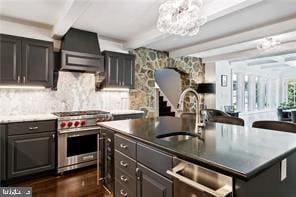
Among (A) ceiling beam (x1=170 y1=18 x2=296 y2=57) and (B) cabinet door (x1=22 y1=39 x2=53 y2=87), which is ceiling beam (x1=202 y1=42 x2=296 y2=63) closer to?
(A) ceiling beam (x1=170 y1=18 x2=296 y2=57)

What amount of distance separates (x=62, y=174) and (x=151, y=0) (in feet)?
9.87

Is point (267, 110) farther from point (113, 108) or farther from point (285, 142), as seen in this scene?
point (285, 142)

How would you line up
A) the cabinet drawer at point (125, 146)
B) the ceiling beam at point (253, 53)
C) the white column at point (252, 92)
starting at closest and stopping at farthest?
the cabinet drawer at point (125, 146) → the ceiling beam at point (253, 53) → the white column at point (252, 92)

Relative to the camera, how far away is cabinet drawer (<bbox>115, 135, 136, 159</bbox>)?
1.80m

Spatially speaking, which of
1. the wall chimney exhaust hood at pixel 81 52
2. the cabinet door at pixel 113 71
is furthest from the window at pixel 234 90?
the wall chimney exhaust hood at pixel 81 52

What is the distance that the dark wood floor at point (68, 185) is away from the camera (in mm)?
2635

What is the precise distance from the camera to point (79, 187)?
283 cm

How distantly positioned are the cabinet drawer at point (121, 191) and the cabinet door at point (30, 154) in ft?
5.13

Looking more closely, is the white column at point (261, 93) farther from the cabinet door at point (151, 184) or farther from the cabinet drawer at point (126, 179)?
the cabinet door at point (151, 184)

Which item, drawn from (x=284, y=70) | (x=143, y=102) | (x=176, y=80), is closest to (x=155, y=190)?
(x=143, y=102)

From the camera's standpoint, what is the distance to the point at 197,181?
1154mm

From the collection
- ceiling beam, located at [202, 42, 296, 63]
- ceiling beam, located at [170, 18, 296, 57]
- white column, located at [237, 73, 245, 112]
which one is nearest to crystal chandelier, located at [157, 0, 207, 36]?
ceiling beam, located at [170, 18, 296, 57]

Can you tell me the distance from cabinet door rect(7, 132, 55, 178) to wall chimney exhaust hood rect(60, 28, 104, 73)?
50.6 inches

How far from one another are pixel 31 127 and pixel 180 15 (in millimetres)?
2632
